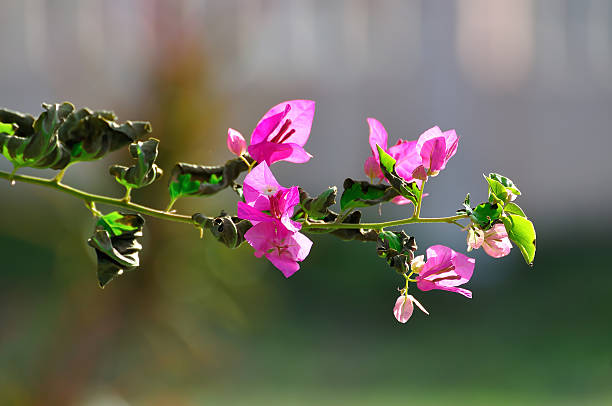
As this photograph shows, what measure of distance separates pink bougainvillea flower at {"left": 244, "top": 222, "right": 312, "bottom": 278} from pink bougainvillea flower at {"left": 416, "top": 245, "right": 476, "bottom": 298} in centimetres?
6

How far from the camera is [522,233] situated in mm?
302

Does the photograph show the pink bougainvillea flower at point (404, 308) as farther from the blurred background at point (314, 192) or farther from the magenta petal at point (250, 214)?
the blurred background at point (314, 192)

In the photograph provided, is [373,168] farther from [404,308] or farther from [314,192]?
[314,192]

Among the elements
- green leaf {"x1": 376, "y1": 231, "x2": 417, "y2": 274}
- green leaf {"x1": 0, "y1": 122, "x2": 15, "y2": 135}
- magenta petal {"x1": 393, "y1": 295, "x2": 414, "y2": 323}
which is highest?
green leaf {"x1": 0, "y1": 122, "x2": 15, "y2": 135}

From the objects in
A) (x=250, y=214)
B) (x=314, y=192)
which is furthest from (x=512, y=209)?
(x=314, y=192)

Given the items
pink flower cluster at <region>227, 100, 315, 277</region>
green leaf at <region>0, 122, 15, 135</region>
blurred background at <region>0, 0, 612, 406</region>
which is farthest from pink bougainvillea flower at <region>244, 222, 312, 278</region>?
blurred background at <region>0, 0, 612, 406</region>

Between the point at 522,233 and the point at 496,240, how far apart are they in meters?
0.02

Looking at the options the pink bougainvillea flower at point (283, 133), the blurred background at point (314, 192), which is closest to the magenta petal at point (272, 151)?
the pink bougainvillea flower at point (283, 133)

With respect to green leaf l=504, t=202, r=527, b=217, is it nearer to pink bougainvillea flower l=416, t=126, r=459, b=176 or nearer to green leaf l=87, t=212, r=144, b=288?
pink bougainvillea flower l=416, t=126, r=459, b=176

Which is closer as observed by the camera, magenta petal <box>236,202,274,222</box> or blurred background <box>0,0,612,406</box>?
magenta petal <box>236,202,274,222</box>

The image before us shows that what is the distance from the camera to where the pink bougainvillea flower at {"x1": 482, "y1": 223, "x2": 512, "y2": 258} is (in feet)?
1.05

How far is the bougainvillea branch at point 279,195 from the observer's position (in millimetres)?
299

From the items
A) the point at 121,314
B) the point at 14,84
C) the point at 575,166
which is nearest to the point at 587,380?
the point at 121,314

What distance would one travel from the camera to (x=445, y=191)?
4.23 metres
